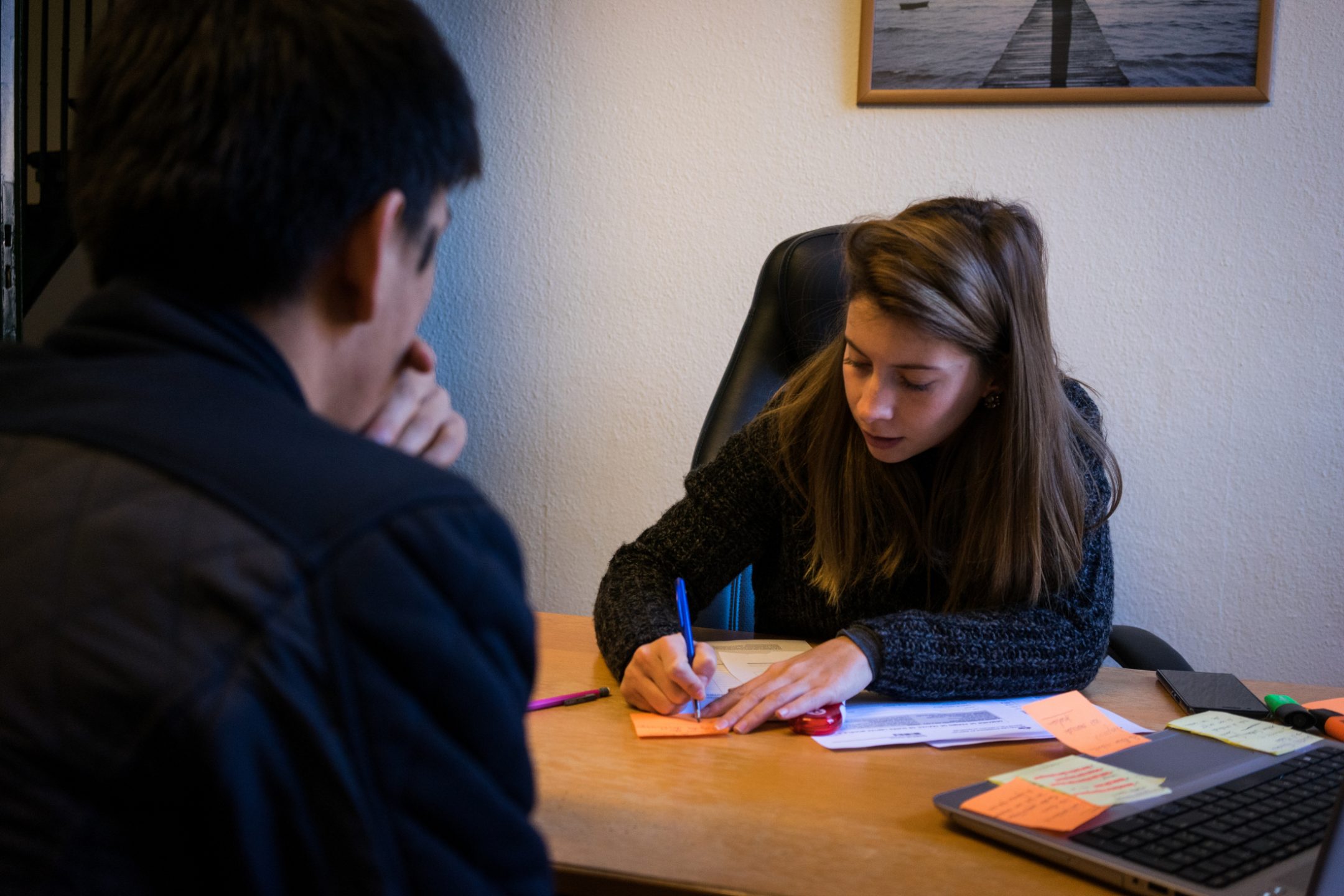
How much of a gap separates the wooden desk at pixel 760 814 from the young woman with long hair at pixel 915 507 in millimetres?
93

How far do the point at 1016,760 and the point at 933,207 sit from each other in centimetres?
67

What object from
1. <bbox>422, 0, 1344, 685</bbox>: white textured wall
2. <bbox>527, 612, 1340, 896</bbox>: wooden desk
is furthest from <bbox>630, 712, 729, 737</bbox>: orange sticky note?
<bbox>422, 0, 1344, 685</bbox>: white textured wall

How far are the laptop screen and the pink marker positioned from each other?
643 mm

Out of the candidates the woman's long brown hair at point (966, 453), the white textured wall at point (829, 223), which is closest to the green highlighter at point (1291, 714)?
the woman's long brown hair at point (966, 453)

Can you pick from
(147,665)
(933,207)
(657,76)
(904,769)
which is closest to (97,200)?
(147,665)

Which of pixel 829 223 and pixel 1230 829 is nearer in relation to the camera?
pixel 1230 829

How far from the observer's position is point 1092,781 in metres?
0.84

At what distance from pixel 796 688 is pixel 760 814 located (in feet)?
0.74

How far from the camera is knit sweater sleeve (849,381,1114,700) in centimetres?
108

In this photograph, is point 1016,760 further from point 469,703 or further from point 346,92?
point 346,92

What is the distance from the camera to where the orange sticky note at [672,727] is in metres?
0.98

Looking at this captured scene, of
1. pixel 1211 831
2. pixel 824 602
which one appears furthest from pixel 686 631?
pixel 1211 831

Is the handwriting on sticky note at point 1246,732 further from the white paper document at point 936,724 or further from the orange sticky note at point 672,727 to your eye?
the orange sticky note at point 672,727

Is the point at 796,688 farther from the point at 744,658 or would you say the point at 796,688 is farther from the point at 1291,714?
the point at 1291,714
